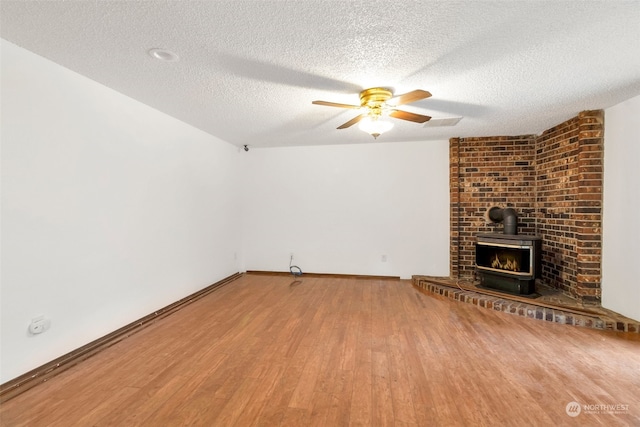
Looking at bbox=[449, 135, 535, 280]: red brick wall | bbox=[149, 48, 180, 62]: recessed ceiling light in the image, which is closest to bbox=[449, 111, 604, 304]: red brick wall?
bbox=[449, 135, 535, 280]: red brick wall

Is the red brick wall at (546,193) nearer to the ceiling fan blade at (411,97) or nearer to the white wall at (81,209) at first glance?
the ceiling fan blade at (411,97)

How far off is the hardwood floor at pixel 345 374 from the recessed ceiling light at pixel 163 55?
89.6 inches

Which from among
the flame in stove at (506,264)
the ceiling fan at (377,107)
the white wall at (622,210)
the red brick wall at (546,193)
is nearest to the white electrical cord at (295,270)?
the red brick wall at (546,193)

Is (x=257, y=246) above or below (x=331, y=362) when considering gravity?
above

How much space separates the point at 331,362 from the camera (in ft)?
7.25

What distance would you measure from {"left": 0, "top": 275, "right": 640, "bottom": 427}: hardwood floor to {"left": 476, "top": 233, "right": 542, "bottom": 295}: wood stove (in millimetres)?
625

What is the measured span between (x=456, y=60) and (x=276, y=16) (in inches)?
51.7

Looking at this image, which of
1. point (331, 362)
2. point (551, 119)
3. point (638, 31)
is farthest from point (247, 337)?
point (551, 119)

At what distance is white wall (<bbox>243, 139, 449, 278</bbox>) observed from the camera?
462 cm

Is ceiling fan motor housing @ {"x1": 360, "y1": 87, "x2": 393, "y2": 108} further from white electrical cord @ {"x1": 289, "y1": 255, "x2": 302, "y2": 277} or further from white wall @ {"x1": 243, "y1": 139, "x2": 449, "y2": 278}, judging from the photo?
white electrical cord @ {"x1": 289, "y1": 255, "x2": 302, "y2": 277}

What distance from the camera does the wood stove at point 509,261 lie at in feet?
11.5

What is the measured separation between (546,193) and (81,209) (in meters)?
5.39

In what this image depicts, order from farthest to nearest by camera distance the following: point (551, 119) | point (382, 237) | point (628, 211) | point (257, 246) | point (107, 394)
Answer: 1. point (257, 246)
2. point (382, 237)
3. point (551, 119)
4. point (628, 211)
5. point (107, 394)

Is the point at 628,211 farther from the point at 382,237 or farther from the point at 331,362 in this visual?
the point at 331,362
